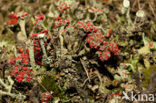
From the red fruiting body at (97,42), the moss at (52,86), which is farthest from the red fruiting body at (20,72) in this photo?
the red fruiting body at (97,42)

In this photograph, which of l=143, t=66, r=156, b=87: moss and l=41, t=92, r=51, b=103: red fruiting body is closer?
l=41, t=92, r=51, b=103: red fruiting body

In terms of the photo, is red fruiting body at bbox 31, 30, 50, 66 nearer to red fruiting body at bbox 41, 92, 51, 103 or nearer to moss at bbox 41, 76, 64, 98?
moss at bbox 41, 76, 64, 98

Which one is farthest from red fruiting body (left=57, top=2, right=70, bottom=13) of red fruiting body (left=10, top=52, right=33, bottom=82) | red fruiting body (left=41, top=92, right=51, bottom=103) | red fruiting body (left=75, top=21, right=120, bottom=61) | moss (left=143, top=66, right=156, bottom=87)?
moss (left=143, top=66, right=156, bottom=87)

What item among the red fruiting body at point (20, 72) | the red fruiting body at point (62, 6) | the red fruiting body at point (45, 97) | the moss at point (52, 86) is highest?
the red fruiting body at point (62, 6)

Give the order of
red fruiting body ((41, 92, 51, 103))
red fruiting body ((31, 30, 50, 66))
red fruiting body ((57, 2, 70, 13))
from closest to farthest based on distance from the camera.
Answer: red fruiting body ((41, 92, 51, 103))
red fruiting body ((31, 30, 50, 66))
red fruiting body ((57, 2, 70, 13))

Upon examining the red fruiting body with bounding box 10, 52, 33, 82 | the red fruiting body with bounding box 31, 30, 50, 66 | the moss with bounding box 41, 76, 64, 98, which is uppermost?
the red fruiting body with bounding box 31, 30, 50, 66

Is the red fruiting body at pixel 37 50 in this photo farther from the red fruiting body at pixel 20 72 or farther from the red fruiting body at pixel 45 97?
the red fruiting body at pixel 45 97

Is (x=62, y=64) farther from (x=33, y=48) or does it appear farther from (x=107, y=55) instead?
(x=107, y=55)

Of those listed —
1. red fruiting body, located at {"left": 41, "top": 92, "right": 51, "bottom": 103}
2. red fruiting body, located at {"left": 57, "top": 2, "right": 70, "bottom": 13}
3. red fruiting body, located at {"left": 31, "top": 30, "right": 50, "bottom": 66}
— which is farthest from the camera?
red fruiting body, located at {"left": 57, "top": 2, "right": 70, "bottom": 13}

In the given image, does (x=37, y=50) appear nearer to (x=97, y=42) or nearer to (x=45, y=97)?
(x=45, y=97)

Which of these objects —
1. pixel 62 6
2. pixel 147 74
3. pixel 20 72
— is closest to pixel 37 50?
pixel 20 72

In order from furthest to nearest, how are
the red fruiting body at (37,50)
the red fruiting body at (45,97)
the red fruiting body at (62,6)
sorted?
1. the red fruiting body at (62,6)
2. the red fruiting body at (37,50)
3. the red fruiting body at (45,97)
